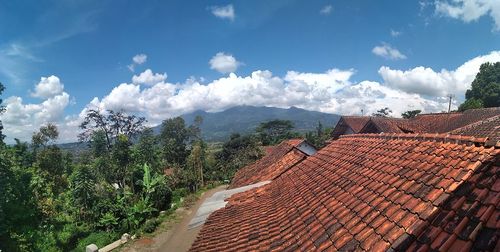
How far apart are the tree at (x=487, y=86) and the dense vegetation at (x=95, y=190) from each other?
37.3 meters

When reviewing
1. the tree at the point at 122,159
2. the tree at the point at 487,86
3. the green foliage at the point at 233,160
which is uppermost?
the tree at the point at 487,86

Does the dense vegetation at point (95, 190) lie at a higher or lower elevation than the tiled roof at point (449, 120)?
lower

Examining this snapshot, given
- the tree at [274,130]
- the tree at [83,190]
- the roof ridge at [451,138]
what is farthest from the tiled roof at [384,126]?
the tree at [274,130]

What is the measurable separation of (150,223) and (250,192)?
14.9m

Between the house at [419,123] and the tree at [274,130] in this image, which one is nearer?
the house at [419,123]

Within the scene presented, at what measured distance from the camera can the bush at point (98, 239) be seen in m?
18.5

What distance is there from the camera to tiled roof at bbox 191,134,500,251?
2775 millimetres

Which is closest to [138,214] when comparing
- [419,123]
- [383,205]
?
[383,205]

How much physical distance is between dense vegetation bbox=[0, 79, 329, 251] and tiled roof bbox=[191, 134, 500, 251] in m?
13.3

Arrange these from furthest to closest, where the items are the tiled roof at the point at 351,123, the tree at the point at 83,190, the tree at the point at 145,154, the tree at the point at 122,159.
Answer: the tree at the point at 145,154, the tree at the point at 122,159, the tiled roof at the point at 351,123, the tree at the point at 83,190

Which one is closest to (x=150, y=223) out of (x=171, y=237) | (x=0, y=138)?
(x=171, y=237)

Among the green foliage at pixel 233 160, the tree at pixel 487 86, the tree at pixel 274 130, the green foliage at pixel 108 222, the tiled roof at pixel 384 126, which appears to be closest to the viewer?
the green foliage at pixel 108 222

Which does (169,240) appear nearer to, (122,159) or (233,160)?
(122,159)

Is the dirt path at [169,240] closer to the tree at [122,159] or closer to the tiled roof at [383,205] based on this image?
the tree at [122,159]
